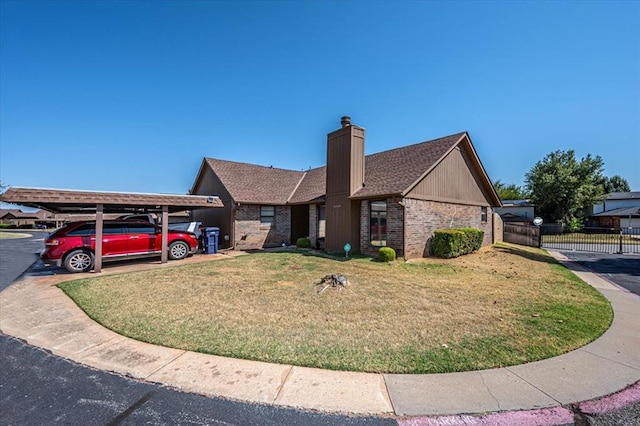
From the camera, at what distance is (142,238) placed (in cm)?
1203

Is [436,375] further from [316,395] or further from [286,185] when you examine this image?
[286,185]

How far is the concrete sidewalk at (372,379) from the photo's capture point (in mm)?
3166

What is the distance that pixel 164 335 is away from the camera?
4.88 metres

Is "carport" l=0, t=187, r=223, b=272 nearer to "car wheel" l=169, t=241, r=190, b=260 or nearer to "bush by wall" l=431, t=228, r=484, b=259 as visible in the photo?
"car wheel" l=169, t=241, r=190, b=260

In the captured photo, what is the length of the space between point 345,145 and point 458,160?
20.0ft

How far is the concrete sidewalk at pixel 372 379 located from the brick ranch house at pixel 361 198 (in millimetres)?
8240

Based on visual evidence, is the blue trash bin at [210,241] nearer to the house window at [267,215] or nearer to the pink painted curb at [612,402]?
the house window at [267,215]

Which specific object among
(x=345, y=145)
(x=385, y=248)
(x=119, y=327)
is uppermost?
(x=345, y=145)

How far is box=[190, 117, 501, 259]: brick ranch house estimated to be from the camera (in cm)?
1280

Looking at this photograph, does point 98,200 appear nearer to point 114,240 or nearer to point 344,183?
point 114,240

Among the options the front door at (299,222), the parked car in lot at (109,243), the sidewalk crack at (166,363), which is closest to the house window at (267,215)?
the front door at (299,222)

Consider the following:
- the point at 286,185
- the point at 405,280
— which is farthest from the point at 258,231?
the point at 405,280

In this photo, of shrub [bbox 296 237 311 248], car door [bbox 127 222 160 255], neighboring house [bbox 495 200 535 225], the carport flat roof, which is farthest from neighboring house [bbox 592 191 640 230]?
car door [bbox 127 222 160 255]

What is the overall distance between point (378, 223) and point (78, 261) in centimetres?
1154
